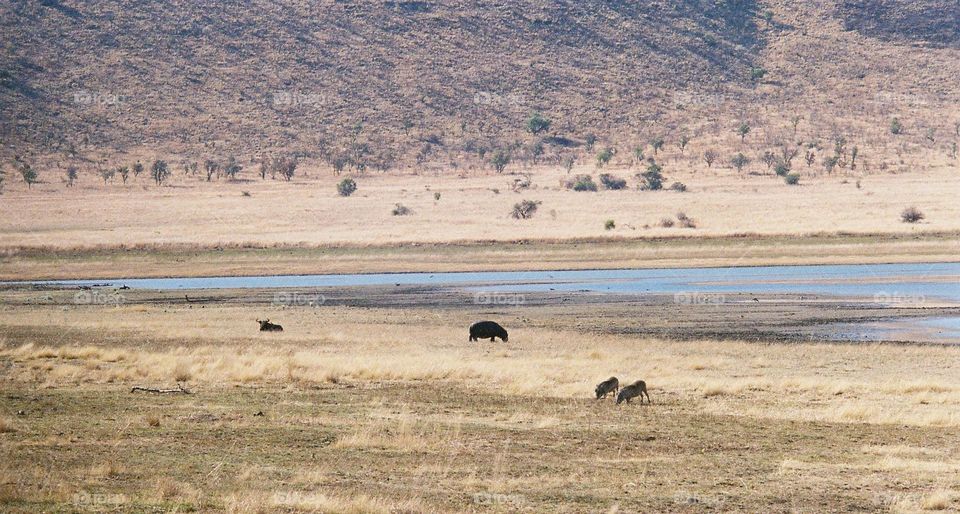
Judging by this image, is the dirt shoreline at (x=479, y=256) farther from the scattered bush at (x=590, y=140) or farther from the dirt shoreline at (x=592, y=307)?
the scattered bush at (x=590, y=140)

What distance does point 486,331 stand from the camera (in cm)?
3384

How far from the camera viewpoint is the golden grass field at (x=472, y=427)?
1402cm

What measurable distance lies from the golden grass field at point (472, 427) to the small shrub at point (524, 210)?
173 feet

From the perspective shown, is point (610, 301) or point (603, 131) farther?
point (603, 131)

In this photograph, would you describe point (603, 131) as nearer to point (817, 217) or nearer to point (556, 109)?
point (556, 109)

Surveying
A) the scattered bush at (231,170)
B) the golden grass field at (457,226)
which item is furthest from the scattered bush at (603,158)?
the scattered bush at (231,170)

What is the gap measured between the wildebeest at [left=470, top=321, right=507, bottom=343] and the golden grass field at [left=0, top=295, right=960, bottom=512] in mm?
456

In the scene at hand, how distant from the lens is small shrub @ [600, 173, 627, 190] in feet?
349

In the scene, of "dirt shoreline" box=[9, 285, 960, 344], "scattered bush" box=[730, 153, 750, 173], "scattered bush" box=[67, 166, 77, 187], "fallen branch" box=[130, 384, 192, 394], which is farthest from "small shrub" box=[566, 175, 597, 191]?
"fallen branch" box=[130, 384, 192, 394]

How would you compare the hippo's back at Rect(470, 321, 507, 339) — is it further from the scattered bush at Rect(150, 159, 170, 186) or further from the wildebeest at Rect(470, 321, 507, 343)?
the scattered bush at Rect(150, 159, 170, 186)

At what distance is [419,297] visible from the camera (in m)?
49.7

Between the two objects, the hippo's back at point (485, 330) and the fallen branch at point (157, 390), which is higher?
the hippo's back at point (485, 330)

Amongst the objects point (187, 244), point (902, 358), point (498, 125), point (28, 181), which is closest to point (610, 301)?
point (902, 358)

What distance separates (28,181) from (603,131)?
194 feet
